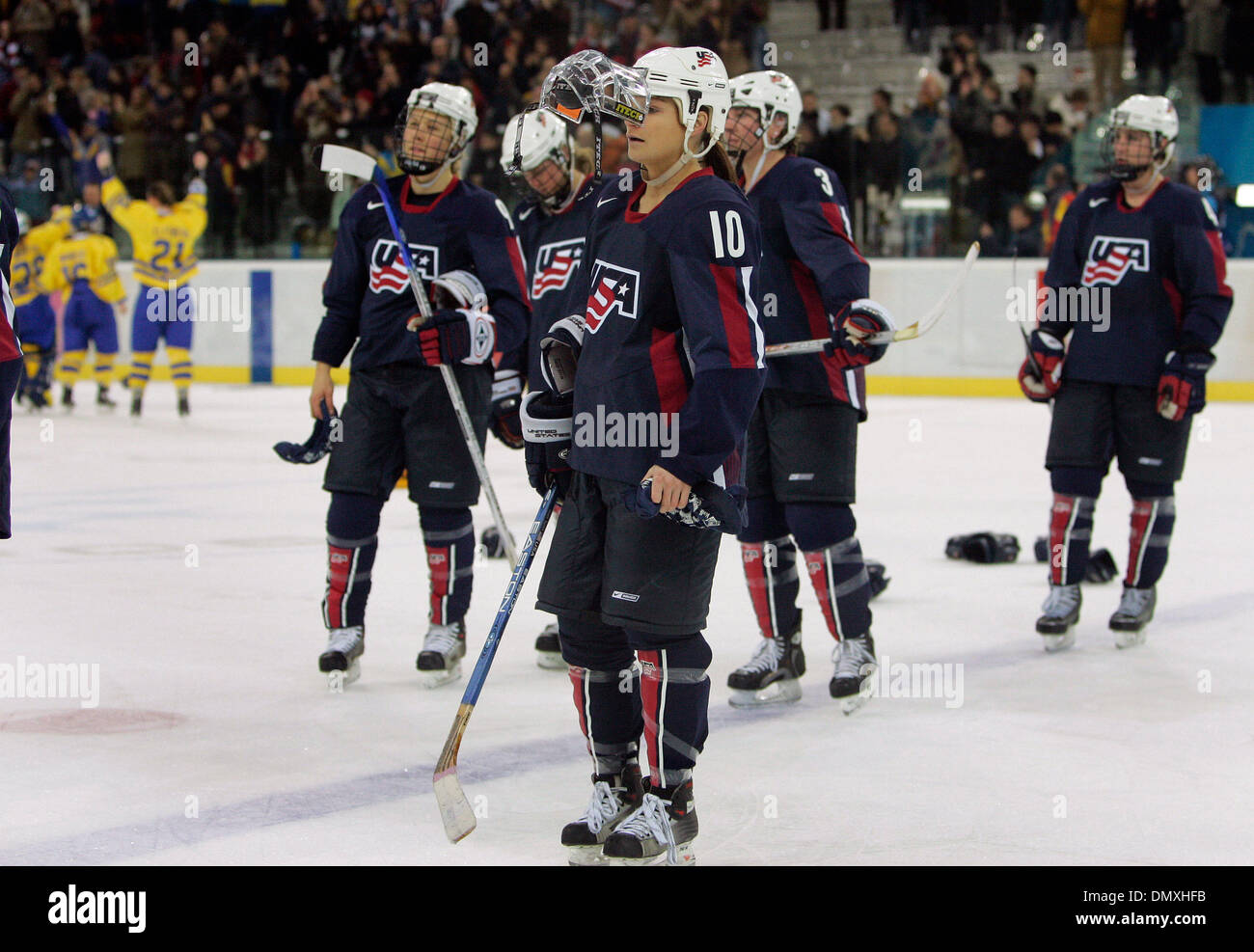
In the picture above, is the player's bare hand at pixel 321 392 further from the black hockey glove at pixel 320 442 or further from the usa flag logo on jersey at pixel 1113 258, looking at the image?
the usa flag logo on jersey at pixel 1113 258

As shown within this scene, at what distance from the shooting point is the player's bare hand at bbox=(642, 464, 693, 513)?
8.64 feet

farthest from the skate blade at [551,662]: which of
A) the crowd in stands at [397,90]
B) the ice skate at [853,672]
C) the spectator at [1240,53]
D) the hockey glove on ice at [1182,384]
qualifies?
the spectator at [1240,53]

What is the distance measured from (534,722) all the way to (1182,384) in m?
2.12

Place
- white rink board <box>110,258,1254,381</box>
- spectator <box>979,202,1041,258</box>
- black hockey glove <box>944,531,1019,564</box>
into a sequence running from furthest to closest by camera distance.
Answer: spectator <box>979,202,1041,258</box> → white rink board <box>110,258,1254,381</box> → black hockey glove <box>944,531,1019,564</box>

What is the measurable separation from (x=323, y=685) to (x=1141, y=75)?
10942 millimetres

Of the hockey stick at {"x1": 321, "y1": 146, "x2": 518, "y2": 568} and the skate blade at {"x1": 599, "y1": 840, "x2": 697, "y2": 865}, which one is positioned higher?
the hockey stick at {"x1": 321, "y1": 146, "x2": 518, "y2": 568}

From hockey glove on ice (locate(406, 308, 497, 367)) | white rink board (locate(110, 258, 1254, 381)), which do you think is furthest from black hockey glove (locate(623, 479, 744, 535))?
white rink board (locate(110, 258, 1254, 381))

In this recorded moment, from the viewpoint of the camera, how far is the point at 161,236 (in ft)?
38.0

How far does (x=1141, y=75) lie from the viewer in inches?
518

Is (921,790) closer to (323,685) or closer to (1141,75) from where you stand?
(323,685)

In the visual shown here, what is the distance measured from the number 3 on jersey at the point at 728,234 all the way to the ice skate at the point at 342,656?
1879 mm

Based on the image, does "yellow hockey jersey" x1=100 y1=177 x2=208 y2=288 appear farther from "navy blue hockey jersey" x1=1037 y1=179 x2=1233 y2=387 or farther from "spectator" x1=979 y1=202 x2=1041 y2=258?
"navy blue hockey jersey" x1=1037 y1=179 x2=1233 y2=387

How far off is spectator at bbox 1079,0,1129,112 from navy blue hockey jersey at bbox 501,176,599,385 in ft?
32.6

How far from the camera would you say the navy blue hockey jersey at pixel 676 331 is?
8.71 ft
